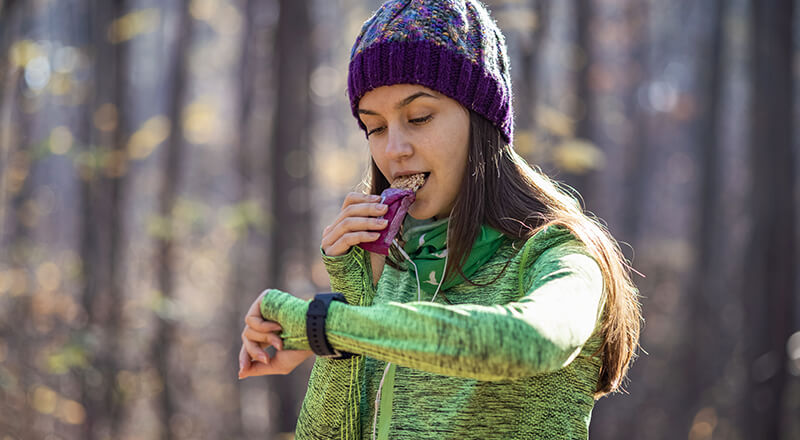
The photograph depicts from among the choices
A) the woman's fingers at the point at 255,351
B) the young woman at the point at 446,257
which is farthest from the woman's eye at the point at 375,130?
the woman's fingers at the point at 255,351

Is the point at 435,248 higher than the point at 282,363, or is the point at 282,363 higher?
the point at 435,248

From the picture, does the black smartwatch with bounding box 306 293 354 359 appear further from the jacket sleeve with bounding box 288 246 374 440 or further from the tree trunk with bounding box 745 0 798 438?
the tree trunk with bounding box 745 0 798 438

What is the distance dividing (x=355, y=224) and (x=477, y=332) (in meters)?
0.80

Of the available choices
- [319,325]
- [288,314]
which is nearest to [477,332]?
[319,325]

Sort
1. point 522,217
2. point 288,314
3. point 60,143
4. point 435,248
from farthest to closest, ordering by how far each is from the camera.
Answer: point 60,143 → point 435,248 → point 522,217 → point 288,314

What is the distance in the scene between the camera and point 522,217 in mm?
2049

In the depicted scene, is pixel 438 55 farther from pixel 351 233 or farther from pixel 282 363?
pixel 282 363

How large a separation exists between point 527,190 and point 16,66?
624cm

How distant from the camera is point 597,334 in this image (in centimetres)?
187

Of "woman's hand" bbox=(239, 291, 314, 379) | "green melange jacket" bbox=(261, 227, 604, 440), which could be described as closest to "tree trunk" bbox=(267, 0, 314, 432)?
"green melange jacket" bbox=(261, 227, 604, 440)

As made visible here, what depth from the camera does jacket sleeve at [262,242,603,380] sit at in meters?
1.33

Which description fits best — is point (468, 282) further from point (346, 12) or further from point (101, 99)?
point (346, 12)

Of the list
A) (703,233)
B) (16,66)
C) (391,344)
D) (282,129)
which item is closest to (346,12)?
(282,129)

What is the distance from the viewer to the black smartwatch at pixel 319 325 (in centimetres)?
154
